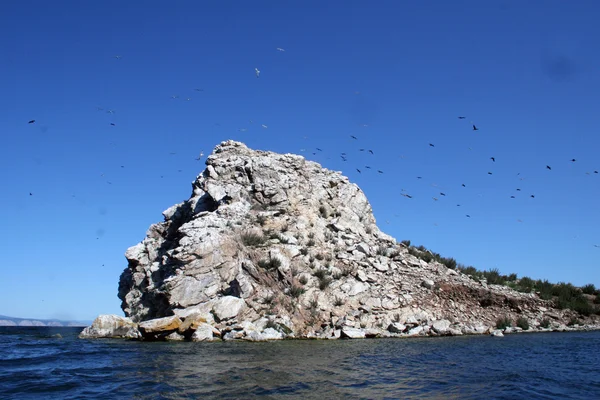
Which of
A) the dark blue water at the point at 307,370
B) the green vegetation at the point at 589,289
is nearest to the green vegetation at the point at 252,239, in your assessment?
the dark blue water at the point at 307,370

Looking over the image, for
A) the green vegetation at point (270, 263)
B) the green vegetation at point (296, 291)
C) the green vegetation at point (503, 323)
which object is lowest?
the green vegetation at point (503, 323)

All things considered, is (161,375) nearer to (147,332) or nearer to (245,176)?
(147,332)

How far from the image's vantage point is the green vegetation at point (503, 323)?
24.8 m

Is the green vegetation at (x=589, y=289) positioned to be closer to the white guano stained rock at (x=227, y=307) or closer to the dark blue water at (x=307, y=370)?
the dark blue water at (x=307, y=370)

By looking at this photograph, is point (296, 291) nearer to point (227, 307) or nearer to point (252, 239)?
point (227, 307)

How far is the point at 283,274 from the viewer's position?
24.3 metres

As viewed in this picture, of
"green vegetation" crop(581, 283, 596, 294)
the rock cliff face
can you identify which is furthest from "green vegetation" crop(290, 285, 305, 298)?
"green vegetation" crop(581, 283, 596, 294)

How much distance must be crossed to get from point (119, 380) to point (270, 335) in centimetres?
971

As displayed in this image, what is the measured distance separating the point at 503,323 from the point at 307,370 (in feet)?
55.7

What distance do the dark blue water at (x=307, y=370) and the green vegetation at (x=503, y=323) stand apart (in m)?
5.67

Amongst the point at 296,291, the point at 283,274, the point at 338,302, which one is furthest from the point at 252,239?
the point at 338,302

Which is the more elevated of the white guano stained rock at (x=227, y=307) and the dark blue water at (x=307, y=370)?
the white guano stained rock at (x=227, y=307)

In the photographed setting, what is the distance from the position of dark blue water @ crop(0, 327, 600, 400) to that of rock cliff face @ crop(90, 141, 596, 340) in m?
3.26

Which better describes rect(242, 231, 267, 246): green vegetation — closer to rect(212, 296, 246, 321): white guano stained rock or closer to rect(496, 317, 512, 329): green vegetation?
rect(212, 296, 246, 321): white guano stained rock
